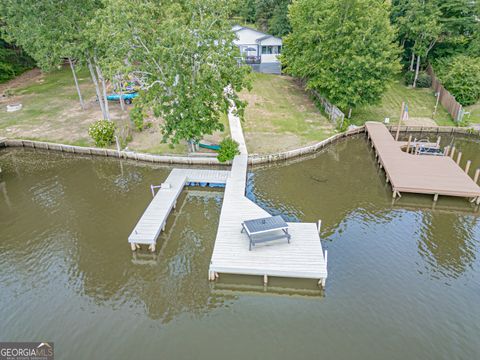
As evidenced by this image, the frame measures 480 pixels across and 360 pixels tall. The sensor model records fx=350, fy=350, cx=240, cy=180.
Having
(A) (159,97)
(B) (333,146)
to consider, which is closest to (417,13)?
(B) (333,146)

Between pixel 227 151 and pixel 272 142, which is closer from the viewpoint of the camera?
pixel 227 151

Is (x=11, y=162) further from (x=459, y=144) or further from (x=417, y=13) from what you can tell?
(x=417, y=13)

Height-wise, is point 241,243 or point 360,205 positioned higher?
point 241,243

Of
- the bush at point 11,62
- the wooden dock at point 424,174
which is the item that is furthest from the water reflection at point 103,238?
the bush at point 11,62

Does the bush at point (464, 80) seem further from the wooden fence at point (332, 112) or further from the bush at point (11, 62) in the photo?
the bush at point (11, 62)
